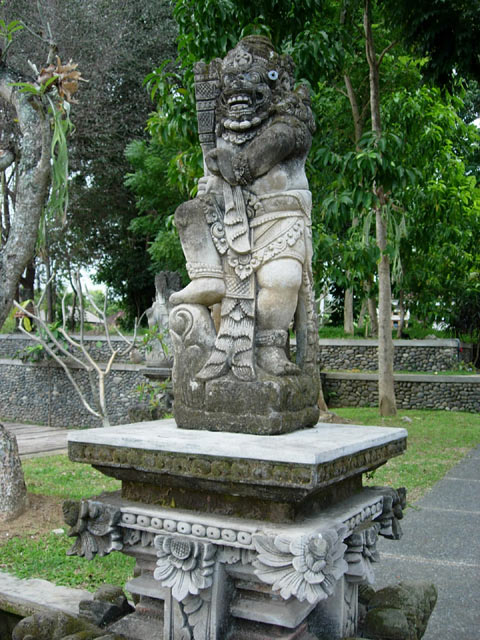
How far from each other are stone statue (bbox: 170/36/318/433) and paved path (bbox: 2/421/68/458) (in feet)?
24.3

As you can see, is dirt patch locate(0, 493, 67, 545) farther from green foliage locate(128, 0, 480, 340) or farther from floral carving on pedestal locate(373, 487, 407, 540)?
green foliage locate(128, 0, 480, 340)

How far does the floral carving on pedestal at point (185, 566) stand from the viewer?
2227mm

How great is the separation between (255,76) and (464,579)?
3.36 metres

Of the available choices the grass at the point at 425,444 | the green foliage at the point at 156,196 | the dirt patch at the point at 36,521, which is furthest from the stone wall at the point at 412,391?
the dirt patch at the point at 36,521

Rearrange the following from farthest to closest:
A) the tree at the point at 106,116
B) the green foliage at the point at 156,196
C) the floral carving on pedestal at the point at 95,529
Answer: the green foliage at the point at 156,196, the tree at the point at 106,116, the floral carving on pedestal at the point at 95,529

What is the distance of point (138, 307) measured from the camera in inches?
831

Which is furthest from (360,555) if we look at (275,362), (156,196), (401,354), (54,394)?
(156,196)

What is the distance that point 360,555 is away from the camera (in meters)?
2.48

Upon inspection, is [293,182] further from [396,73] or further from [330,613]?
[396,73]

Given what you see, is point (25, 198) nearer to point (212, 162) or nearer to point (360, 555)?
point (212, 162)

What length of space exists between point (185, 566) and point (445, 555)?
3.00 metres

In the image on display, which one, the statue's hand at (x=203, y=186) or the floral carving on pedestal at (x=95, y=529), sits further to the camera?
the statue's hand at (x=203, y=186)

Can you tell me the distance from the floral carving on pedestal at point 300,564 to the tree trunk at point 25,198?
3.89 metres

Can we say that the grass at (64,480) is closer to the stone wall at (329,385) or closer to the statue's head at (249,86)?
the statue's head at (249,86)
